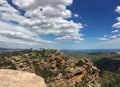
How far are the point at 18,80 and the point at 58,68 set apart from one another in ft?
450

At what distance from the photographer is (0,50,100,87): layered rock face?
13306 cm

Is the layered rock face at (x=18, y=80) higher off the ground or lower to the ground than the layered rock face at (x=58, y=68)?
higher

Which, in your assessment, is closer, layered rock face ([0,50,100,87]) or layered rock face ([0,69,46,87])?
layered rock face ([0,69,46,87])

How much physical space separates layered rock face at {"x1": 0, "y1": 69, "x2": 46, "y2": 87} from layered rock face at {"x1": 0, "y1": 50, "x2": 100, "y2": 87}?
112 metres

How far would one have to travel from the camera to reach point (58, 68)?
148250mm

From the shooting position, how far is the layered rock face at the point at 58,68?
437ft

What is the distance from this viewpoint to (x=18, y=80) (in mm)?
11945

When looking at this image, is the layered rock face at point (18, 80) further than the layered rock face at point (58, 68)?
No

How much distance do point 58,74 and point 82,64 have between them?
2701cm

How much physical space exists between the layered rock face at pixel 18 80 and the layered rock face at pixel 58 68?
366ft

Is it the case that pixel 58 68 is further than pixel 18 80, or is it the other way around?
pixel 58 68

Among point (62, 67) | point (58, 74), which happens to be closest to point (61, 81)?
point (58, 74)

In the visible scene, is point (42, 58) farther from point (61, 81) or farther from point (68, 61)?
point (61, 81)

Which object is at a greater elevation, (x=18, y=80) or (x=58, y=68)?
(x=18, y=80)
